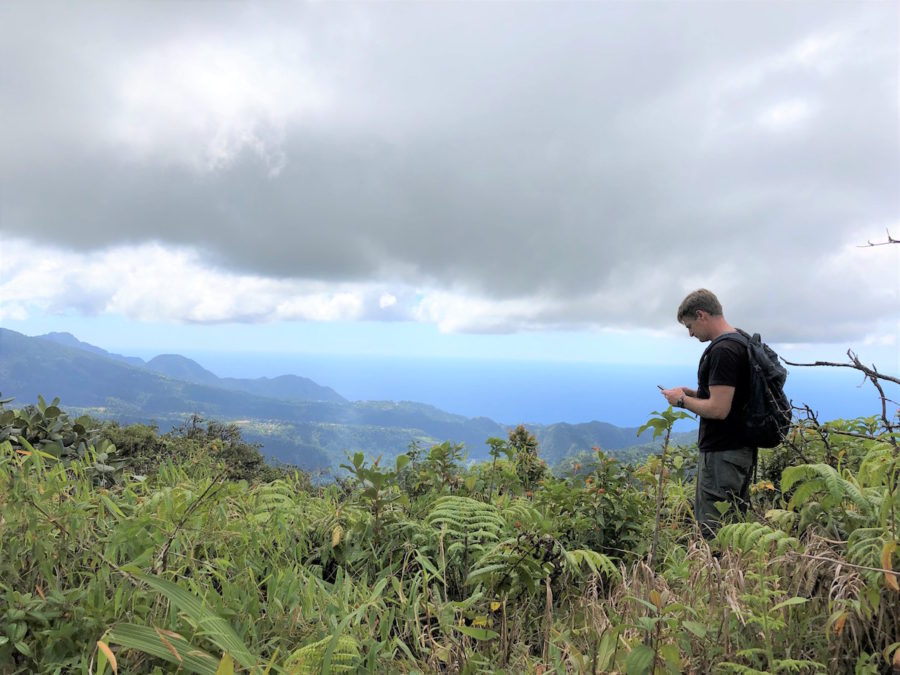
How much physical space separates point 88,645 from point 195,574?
1.83ft

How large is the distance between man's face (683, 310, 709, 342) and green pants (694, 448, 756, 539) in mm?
1154

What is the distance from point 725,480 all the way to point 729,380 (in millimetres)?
966

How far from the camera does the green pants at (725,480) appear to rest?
4.95 meters

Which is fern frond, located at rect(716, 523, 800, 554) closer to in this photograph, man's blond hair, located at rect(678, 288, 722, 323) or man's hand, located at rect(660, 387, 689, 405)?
man's hand, located at rect(660, 387, 689, 405)

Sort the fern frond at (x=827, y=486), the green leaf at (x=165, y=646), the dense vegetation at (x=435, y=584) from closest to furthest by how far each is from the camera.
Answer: the green leaf at (x=165, y=646)
the dense vegetation at (x=435, y=584)
the fern frond at (x=827, y=486)

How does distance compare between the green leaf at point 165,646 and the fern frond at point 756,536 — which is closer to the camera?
the green leaf at point 165,646

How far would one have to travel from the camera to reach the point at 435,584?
302 centimetres

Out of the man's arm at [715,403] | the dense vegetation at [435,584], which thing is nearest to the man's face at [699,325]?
the man's arm at [715,403]

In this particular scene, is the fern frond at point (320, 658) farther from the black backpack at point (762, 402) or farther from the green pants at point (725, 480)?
the black backpack at point (762, 402)

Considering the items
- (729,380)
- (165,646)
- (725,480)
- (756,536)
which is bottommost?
(165,646)

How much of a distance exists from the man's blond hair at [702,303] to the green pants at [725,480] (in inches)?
54.1

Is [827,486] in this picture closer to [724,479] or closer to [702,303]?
[724,479]

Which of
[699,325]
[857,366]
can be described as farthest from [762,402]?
[857,366]

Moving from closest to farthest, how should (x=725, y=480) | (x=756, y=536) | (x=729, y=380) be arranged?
1. (x=756, y=536)
2. (x=729, y=380)
3. (x=725, y=480)
